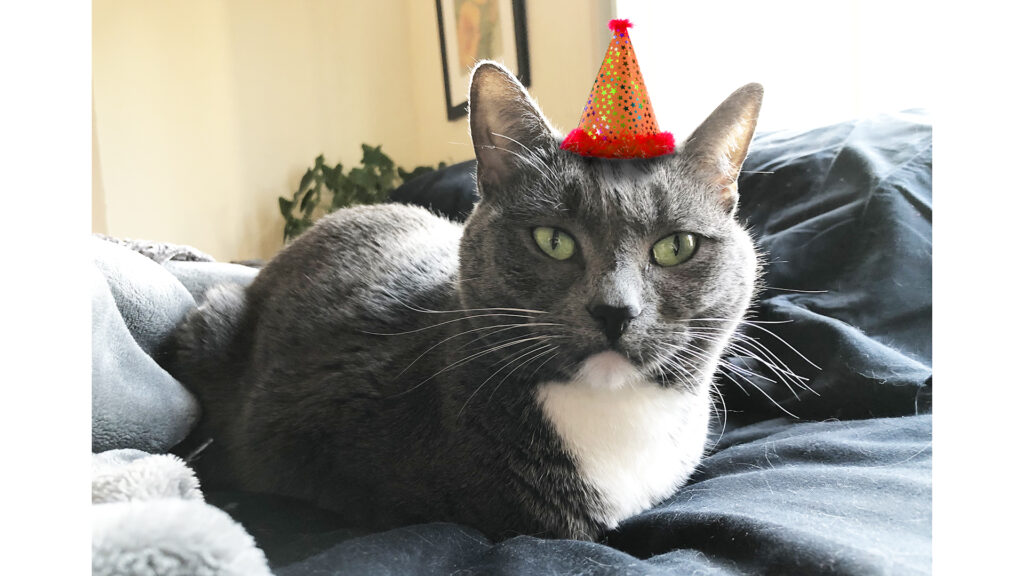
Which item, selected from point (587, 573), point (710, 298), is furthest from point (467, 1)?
point (587, 573)

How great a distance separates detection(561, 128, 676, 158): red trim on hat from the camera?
706 mm

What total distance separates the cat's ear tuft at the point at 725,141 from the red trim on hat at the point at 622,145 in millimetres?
28

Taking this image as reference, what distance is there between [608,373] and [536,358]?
7 centimetres

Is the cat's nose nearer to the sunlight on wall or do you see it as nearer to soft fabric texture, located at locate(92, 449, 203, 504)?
soft fabric texture, located at locate(92, 449, 203, 504)

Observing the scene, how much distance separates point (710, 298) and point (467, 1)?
3.86 feet

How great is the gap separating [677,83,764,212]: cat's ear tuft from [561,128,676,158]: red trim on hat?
0.09 feet

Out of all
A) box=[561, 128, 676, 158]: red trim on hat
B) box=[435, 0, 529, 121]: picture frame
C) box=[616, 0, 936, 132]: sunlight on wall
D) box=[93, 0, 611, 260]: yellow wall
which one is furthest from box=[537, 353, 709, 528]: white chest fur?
box=[93, 0, 611, 260]: yellow wall

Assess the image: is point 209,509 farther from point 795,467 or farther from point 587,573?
point 795,467

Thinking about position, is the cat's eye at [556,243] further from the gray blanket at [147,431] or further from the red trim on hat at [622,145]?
the gray blanket at [147,431]

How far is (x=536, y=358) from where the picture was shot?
2.15 ft

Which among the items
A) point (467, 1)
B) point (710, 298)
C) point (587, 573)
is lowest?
point (587, 573)

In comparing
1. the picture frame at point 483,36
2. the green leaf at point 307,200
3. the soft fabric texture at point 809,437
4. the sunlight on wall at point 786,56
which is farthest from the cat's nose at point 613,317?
the green leaf at point 307,200
